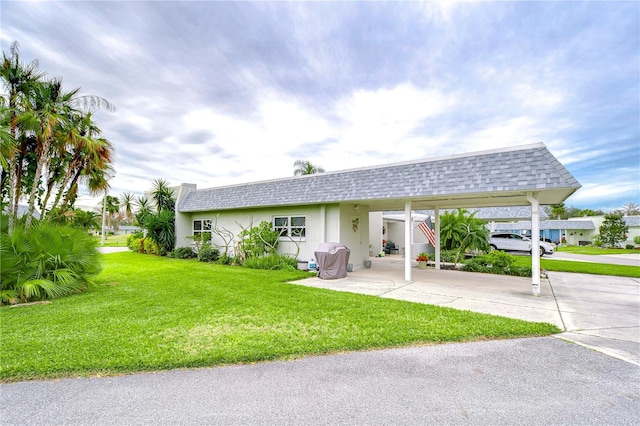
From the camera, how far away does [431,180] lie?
8.69m

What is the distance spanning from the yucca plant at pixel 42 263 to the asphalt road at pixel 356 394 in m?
4.68

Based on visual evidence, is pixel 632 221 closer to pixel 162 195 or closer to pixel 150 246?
pixel 162 195

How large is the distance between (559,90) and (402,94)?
6138 millimetres

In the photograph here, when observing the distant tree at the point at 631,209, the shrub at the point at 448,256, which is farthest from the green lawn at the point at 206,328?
the distant tree at the point at 631,209

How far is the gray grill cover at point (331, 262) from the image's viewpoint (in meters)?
10.2

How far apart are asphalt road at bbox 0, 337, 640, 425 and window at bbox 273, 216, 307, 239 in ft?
29.4

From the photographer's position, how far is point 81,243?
7.66 m

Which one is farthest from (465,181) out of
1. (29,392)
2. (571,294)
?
(29,392)

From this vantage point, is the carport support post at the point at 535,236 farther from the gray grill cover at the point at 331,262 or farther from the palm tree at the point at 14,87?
the palm tree at the point at 14,87

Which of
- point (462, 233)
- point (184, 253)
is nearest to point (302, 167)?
point (184, 253)

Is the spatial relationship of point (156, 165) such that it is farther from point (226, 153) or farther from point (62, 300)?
point (62, 300)

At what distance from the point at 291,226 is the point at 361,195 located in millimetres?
4226

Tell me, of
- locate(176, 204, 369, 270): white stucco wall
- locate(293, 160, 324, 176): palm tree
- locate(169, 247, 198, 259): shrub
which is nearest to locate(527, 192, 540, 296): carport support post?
locate(176, 204, 369, 270): white stucco wall

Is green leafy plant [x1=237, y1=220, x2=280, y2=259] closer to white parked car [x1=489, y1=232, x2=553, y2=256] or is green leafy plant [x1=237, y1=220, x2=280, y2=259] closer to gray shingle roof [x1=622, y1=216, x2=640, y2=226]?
white parked car [x1=489, y1=232, x2=553, y2=256]
